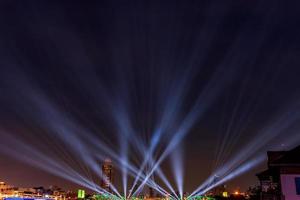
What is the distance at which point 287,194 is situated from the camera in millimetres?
27297

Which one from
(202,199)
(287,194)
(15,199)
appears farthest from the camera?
(202,199)

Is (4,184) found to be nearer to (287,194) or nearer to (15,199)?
(15,199)

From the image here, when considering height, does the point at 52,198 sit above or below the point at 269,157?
below

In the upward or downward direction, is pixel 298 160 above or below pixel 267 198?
above

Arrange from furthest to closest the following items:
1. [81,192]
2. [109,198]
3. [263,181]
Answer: [81,192], [109,198], [263,181]

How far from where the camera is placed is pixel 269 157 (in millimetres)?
35906

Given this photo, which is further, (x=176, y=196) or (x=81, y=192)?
(x=81, y=192)

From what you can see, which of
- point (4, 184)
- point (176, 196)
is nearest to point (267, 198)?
point (176, 196)

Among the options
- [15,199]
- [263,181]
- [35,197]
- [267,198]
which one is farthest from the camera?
[35,197]

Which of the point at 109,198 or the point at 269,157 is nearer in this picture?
the point at 269,157

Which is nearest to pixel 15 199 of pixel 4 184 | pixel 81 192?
pixel 81 192

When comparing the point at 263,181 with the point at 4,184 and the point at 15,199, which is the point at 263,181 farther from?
the point at 4,184

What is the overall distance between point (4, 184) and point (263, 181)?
93620 mm

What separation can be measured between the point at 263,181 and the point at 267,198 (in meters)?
3.97
